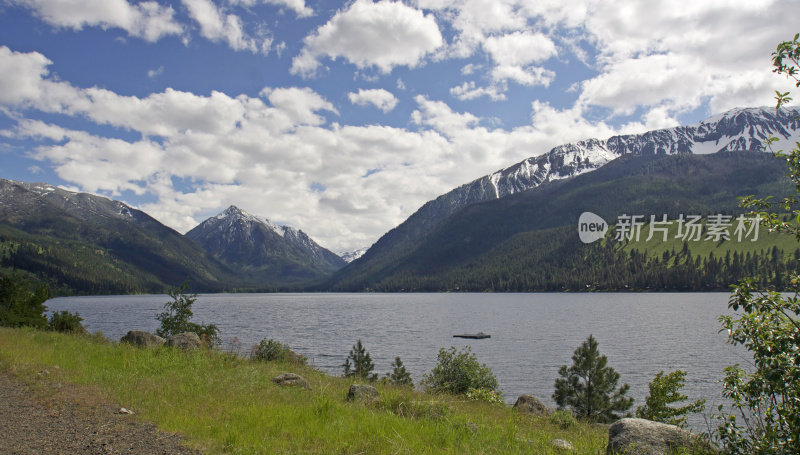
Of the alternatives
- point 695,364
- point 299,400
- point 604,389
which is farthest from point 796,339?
point 695,364

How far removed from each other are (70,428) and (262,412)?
4.23m

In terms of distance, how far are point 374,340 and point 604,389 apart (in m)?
61.2

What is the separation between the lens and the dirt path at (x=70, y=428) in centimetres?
902

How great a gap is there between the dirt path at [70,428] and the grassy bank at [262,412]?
0.55 m

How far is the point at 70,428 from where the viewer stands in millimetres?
10172

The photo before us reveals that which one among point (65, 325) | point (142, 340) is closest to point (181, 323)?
point (65, 325)

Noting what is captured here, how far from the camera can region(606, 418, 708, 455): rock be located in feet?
35.8

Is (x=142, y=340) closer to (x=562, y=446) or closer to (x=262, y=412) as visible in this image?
(x=262, y=412)

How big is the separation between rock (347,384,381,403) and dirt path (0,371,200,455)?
665cm

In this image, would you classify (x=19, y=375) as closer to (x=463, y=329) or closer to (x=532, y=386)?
(x=532, y=386)

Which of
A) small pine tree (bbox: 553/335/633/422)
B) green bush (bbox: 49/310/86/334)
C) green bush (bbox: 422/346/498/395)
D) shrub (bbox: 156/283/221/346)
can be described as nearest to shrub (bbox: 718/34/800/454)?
green bush (bbox: 422/346/498/395)

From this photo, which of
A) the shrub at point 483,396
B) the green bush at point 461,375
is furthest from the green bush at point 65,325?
the shrub at point 483,396

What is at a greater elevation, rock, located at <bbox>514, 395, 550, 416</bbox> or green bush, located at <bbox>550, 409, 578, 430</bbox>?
green bush, located at <bbox>550, 409, 578, 430</bbox>

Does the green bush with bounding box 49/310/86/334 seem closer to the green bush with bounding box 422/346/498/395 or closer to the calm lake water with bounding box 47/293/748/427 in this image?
the calm lake water with bounding box 47/293/748/427
